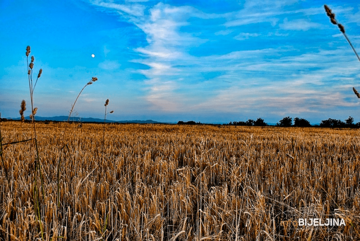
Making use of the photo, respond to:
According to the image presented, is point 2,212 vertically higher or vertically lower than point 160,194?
lower

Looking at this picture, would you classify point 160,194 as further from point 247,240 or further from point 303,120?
point 303,120

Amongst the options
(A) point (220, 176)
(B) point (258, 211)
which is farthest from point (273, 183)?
(B) point (258, 211)

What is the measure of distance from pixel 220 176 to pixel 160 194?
1448 mm

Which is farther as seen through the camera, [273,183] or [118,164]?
[118,164]

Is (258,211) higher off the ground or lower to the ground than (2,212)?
higher

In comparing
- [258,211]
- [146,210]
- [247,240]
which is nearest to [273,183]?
[258,211]

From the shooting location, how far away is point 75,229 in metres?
1.98

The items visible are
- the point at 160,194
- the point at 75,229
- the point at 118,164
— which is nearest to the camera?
the point at 75,229

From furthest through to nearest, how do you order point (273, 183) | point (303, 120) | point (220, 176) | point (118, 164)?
point (303, 120) < point (118, 164) < point (220, 176) < point (273, 183)

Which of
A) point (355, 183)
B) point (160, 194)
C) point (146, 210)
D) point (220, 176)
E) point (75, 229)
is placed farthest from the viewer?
point (220, 176)

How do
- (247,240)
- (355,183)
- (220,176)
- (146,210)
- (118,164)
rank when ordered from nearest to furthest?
(247,240) < (146,210) < (355,183) < (220,176) < (118,164)

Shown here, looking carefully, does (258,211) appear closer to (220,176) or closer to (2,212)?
(220,176)

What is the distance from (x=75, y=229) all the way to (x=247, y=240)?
56.7 inches

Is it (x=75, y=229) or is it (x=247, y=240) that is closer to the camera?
(x=247, y=240)
